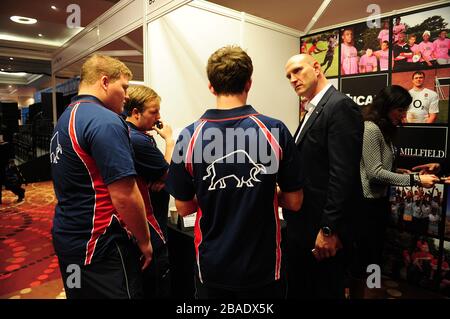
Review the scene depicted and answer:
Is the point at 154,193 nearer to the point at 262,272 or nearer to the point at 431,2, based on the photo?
the point at 262,272

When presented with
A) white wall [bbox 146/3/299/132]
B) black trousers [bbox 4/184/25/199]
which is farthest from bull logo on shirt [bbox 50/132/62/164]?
black trousers [bbox 4/184/25/199]

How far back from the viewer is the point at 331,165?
1.29 meters

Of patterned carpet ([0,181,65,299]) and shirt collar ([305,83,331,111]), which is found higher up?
shirt collar ([305,83,331,111])

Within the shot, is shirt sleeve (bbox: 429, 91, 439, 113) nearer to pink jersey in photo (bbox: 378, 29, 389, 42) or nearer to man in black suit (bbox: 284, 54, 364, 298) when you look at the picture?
pink jersey in photo (bbox: 378, 29, 389, 42)

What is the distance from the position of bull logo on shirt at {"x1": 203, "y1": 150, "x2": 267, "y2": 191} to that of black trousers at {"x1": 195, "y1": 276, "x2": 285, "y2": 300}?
0.38 meters

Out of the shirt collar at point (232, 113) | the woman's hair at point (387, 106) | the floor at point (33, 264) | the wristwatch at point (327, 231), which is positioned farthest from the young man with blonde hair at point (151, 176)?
the woman's hair at point (387, 106)

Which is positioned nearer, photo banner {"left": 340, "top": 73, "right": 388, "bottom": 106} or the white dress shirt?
the white dress shirt

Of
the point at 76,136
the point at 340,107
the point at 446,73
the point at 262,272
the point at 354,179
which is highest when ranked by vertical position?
the point at 446,73

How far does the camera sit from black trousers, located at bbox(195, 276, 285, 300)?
3.46 feet

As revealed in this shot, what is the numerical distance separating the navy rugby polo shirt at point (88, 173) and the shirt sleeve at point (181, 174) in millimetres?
197
